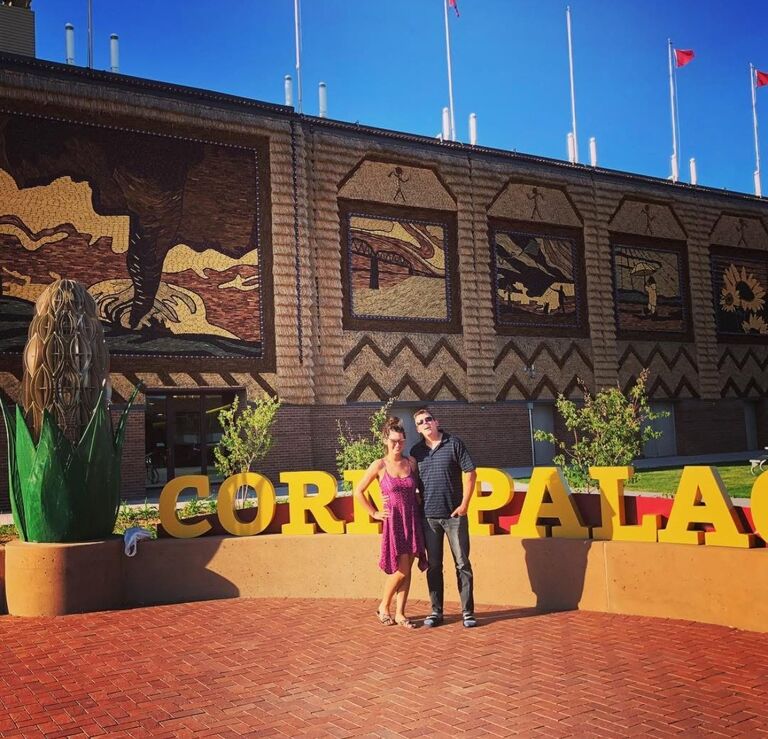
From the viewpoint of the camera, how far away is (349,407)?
24234 millimetres

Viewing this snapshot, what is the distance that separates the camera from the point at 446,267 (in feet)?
86.4

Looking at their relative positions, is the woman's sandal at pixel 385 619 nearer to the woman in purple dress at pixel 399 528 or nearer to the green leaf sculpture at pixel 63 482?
the woman in purple dress at pixel 399 528

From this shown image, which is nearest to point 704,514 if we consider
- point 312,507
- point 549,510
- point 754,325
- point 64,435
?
point 549,510

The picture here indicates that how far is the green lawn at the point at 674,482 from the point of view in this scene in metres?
15.3

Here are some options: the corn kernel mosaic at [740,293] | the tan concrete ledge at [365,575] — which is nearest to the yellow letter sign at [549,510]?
the tan concrete ledge at [365,575]

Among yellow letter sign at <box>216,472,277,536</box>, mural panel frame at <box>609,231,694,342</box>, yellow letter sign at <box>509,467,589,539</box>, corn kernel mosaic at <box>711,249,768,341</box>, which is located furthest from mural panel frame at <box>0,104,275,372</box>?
corn kernel mosaic at <box>711,249,768,341</box>

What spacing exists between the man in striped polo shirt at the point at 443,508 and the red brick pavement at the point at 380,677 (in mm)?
350

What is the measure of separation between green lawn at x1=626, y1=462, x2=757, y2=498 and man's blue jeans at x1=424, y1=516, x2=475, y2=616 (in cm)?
769

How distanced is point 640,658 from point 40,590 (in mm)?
6124

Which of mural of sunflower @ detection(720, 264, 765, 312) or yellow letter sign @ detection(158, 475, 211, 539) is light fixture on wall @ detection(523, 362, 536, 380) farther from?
yellow letter sign @ detection(158, 475, 211, 539)

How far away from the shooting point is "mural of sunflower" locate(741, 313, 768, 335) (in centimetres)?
3338

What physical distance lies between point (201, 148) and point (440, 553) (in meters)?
17.7

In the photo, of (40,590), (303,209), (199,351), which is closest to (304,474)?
(40,590)

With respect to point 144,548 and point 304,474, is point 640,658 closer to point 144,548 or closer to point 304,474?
point 304,474
